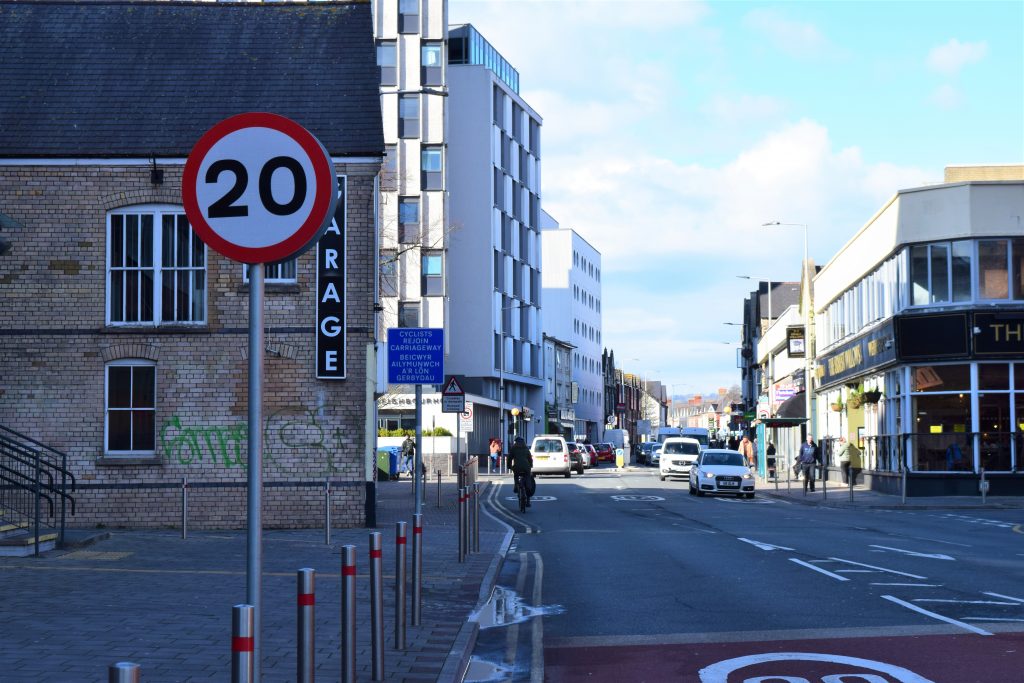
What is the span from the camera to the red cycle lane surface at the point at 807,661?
8.30 metres

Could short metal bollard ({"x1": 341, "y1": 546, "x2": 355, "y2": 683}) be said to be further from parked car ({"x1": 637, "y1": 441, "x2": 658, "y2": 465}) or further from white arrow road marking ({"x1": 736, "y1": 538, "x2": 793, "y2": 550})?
parked car ({"x1": 637, "y1": 441, "x2": 658, "y2": 465})

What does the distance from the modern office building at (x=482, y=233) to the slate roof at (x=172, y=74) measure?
47.0 m

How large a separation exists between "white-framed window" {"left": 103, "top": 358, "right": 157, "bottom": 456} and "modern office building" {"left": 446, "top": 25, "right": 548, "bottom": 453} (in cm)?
4924

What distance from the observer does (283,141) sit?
537 centimetres

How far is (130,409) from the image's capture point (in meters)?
22.0

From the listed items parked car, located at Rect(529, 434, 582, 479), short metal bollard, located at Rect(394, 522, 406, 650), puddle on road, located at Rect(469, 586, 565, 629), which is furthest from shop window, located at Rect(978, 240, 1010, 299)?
short metal bollard, located at Rect(394, 522, 406, 650)

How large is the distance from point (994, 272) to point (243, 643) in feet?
114

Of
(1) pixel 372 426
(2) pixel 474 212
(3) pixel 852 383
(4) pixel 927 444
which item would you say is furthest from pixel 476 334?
(1) pixel 372 426

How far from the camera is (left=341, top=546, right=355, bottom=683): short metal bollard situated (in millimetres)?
6977

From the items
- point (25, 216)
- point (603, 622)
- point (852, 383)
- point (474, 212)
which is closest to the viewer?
point (603, 622)

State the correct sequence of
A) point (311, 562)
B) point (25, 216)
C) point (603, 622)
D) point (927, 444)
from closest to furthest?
point (603, 622)
point (311, 562)
point (25, 216)
point (927, 444)

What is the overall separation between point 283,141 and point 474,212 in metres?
70.3

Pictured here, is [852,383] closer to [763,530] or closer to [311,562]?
[763,530]

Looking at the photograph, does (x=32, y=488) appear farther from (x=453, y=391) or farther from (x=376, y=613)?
(x=376, y=613)
